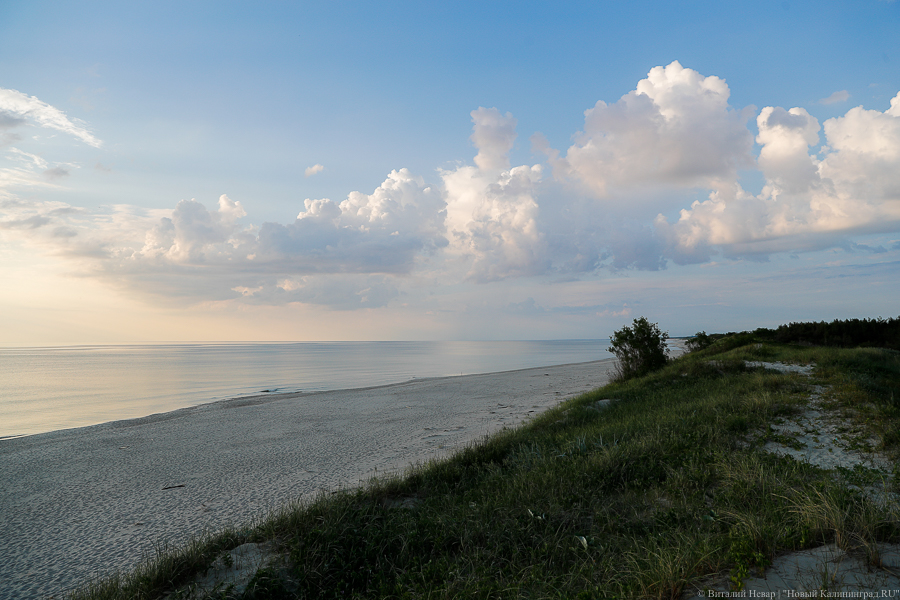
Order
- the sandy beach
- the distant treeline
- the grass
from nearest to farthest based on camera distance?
the grass → the sandy beach → the distant treeline

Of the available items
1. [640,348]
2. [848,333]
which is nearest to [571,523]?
[640,348]

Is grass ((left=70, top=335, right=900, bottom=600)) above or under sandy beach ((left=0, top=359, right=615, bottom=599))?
above

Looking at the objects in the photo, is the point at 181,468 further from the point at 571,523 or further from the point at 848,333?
the point at 848,333

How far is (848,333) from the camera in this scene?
2155 cm

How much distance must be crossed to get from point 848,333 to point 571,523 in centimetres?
2459

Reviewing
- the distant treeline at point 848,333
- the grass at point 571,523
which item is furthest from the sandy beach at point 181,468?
the distant treeline at point 848,333

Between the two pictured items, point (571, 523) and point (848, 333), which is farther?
point (848, 333)

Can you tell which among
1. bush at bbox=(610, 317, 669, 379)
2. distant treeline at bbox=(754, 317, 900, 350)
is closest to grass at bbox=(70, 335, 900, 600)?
bush at bbox=(610, 317, 669, 379)

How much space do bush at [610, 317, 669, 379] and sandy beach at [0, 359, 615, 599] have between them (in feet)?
9.33

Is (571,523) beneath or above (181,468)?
above

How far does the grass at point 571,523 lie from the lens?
137 inches

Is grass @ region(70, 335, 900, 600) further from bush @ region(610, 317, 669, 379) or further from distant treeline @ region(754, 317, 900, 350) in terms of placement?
distant treeline @ region(754, 317, 900, 350)

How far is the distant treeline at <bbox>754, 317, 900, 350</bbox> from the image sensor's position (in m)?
20.4

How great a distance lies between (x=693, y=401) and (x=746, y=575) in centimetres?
691
